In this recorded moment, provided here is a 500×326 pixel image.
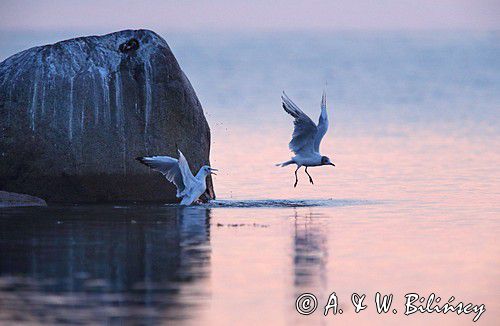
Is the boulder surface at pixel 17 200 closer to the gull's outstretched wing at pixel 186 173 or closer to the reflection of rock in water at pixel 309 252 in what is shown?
the gull's outstretched wing at pixel 186 173

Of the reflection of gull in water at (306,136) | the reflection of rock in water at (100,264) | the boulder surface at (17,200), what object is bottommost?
the reflection of rock in water at (100,264)

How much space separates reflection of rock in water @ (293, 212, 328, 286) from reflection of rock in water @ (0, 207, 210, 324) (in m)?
0.98

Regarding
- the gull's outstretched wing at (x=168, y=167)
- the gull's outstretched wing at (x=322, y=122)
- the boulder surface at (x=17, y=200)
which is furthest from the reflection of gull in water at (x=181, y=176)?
the gull's outstretched wing at (x=322, y=122)

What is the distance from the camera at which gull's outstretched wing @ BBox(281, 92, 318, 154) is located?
71.4 ft

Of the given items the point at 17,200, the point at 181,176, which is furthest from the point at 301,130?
the point at 17,200

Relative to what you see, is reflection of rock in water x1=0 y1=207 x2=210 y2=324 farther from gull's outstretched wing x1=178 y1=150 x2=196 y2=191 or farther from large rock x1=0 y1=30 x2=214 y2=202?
large rock x1=0 y1=30 x2=214 y2=202

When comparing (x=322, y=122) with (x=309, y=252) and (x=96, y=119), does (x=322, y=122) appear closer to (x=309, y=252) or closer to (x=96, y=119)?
(x=96, y=119)

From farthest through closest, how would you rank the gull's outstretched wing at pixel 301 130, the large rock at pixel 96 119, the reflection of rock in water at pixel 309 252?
1. the gull's outstretched wing at pixel 301 130
2. the large rock at pixel 96 119
3. the reflection of rock in water at pixel 309 252

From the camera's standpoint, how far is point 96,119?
20969 millimetres

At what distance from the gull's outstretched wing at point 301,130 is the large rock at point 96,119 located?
1.38 m

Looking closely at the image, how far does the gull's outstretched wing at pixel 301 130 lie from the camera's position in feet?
71.4

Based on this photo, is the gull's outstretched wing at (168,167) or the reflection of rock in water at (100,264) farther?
the gull's outstretched wing at (168,167)

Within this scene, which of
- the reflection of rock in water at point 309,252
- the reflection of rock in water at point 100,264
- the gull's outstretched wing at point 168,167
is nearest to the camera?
the reflection of rock in water at point 100,264

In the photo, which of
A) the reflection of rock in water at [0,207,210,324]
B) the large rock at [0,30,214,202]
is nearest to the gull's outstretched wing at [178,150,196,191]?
the reflection of rock in water at [0,207,210,324]
